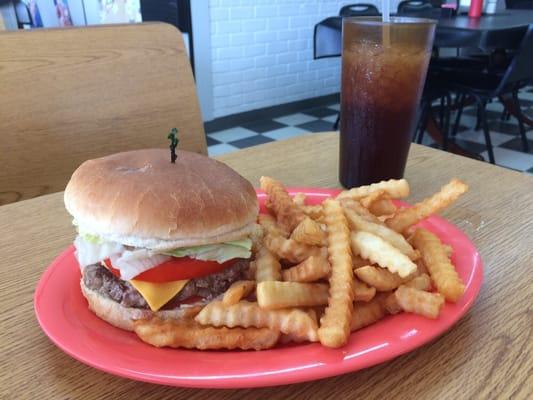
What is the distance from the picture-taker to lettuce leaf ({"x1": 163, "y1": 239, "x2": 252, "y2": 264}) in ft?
2.72

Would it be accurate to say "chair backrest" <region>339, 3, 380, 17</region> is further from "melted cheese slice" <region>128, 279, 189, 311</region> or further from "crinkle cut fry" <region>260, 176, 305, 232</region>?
"melted cheese slice" <region>128, 279, 189, 311</region>

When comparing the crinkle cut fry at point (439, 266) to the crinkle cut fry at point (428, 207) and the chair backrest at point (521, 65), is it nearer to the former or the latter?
the crinkle cut fry at point (428, 207)

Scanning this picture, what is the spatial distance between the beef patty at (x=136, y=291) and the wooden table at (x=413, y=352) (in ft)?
0.39

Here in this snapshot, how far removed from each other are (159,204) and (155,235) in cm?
5

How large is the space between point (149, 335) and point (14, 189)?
1.07 metres

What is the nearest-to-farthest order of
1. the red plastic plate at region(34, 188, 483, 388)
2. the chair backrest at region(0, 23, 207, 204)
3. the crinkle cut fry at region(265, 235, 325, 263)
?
the red plastic plate at region(34, 188, 483, 388), the crinkle cut fry at region(265, 235, 325, 263), the chair backrest at region(0, 23, 207, 204)

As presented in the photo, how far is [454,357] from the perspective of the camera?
719 mm

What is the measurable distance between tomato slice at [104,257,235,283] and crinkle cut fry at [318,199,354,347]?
215mm

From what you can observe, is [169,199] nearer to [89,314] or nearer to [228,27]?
[89,314]

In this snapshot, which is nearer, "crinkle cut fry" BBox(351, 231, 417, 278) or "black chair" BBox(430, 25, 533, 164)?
"crinkle cut fry" BBox(351, 231, 417, 278)

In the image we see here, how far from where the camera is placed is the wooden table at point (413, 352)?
26.1 inches

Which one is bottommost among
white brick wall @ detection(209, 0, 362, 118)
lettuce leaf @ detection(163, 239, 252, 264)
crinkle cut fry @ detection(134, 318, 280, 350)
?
white brick wall @ detection(209, 0, 362, 118)

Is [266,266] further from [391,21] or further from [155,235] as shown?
[391,21]

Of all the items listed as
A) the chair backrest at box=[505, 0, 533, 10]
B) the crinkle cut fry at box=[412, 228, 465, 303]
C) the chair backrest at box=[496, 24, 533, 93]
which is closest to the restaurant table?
the chair backrest at box=[496, 24, 533, 93]
